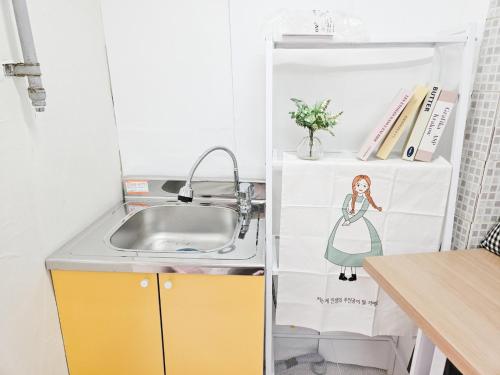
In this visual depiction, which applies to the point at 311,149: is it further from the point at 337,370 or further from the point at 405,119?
the point at 337,370

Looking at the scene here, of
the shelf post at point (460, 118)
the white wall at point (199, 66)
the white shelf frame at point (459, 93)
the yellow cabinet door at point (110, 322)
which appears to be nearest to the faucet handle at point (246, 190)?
the white wall at point (199, 66)

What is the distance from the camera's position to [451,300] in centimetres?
85

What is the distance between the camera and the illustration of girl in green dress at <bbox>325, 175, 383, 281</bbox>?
116cm

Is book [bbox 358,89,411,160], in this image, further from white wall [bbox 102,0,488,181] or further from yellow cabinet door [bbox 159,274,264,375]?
yellow cabinet door [bbox 159,274,264,375]

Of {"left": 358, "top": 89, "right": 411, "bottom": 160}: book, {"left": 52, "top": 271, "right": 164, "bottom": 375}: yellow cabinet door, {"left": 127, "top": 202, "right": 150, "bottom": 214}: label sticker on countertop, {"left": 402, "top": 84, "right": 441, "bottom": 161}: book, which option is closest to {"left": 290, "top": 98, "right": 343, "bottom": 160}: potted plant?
{"left": 358, "top": 89, "right": 411, "bottom": 160}: book

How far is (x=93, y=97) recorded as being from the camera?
1.36 metres

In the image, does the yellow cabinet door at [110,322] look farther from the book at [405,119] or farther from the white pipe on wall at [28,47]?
the book at [405,119]

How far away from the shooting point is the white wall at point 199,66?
53.5 inches

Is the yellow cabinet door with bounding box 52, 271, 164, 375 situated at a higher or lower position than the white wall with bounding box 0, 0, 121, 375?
lower

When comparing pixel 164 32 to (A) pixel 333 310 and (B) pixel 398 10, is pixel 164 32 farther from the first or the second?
(A) pixel 333 310

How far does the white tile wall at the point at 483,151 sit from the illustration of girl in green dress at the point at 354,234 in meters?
0.35

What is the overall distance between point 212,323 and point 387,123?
96cm

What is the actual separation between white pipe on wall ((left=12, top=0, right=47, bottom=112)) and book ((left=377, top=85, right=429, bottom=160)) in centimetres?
117

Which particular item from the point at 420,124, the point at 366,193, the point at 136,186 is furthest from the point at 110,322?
the point at 420,124
